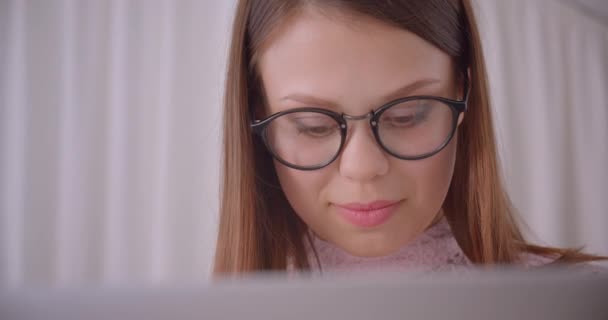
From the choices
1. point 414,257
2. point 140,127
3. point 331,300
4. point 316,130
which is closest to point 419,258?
point 414,257

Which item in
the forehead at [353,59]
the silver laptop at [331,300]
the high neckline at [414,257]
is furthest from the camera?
the high neckline at [414,257]

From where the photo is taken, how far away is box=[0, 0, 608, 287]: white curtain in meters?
0.60

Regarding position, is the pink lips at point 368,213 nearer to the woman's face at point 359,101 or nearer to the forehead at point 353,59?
the woman's face at point 359,101

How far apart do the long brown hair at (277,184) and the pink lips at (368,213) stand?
0.40 ft

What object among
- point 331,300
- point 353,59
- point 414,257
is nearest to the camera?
point 331,300

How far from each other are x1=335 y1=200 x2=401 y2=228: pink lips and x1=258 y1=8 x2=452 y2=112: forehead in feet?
0.42

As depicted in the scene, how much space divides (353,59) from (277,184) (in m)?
0.21

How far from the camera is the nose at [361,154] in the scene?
435 mm

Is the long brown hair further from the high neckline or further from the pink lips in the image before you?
the pink lips

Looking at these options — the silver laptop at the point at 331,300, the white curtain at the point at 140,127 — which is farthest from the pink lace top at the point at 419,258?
the silver laptop at the point at 331,300

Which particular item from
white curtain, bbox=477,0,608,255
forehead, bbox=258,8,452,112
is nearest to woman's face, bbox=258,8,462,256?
forehead, bbox=258,8,452,112

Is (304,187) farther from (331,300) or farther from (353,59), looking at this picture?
(331,300)

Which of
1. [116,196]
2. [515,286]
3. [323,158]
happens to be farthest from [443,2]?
[116,196]

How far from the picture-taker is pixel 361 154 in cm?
44
